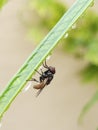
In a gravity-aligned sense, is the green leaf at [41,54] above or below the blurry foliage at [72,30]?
below

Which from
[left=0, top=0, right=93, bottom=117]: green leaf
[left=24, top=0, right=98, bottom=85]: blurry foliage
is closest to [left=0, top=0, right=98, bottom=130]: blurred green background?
[left=24, top=0, right=98, bottom=85]: blurry foliage

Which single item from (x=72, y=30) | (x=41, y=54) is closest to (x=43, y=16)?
(x=72, y=30)

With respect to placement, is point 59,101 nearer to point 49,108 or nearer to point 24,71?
point 49,108

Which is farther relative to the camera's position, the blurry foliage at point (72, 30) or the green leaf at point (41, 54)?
the blurry foliage at point (72, 30)

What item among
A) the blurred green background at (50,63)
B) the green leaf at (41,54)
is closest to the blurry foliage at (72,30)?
the blurred green background at (50,63)

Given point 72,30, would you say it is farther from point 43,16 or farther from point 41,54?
point 41,54

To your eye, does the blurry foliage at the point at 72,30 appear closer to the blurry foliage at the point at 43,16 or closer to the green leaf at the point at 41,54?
the blurry foliage at the point at 43,16

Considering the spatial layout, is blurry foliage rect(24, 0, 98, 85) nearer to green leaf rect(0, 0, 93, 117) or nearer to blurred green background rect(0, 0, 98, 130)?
blurred green background rect(0, 0, 98, 130)
